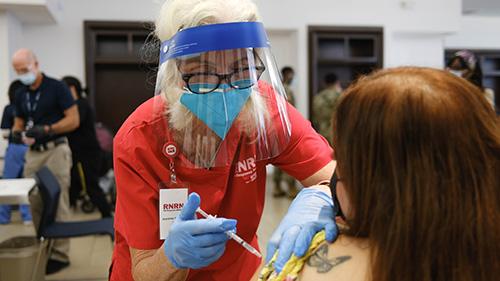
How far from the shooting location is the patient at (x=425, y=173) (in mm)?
636

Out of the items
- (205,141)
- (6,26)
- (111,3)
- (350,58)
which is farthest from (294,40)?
(205,141)

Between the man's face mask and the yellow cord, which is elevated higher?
the man's face mask

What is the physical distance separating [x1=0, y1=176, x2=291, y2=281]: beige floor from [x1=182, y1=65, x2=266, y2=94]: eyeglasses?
2074 millimetres

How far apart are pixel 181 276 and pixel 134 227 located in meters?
0.16

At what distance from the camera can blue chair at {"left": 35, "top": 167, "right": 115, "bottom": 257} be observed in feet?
8.20

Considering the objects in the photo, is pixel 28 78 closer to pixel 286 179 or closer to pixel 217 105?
pixel 217 105

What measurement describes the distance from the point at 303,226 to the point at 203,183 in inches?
14.8

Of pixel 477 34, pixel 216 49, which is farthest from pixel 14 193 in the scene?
pixel 477 34

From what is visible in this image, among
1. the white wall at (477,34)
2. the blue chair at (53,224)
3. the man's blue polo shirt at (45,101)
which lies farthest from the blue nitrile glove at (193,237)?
the white wall at (477,34)

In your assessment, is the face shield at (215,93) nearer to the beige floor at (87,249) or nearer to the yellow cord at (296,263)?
the yellow cord at (296,263)

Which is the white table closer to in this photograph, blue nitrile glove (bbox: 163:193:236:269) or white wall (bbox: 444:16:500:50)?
blue nitrile glove (bbox: 163:193:236:269)

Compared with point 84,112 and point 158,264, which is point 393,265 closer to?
point 158,264

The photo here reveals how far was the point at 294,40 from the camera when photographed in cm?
686

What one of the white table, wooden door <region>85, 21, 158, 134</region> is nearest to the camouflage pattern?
wooden door <region>85, 21, 158, 134</region>
